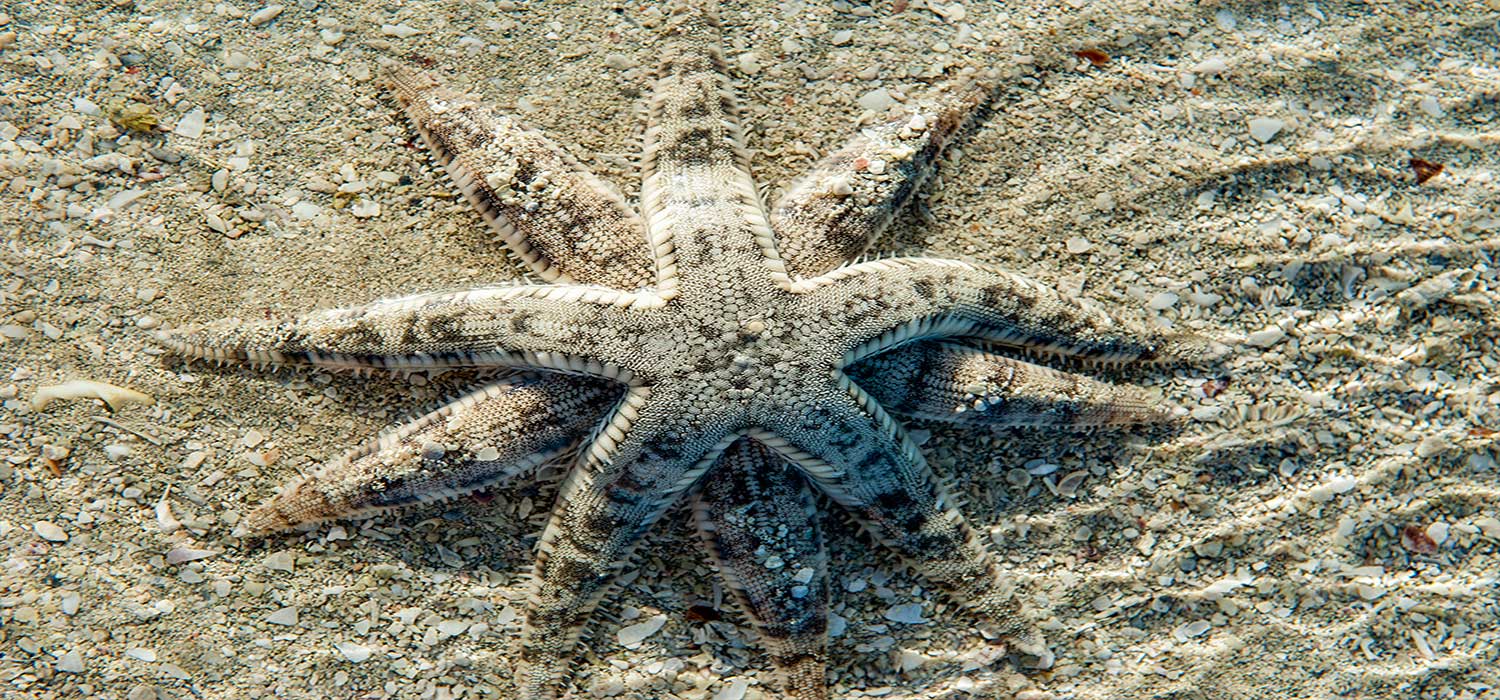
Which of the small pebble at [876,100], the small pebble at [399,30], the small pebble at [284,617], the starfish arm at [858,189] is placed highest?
the small pebble at [399,30]

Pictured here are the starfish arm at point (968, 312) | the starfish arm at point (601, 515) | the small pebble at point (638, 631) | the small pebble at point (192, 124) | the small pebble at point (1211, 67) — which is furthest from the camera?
the small pebble at point (1211, 67)

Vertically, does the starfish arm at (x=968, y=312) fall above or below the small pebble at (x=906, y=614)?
above

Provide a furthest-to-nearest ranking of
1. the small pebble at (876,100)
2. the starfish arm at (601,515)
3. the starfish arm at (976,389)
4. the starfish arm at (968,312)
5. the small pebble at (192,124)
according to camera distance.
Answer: the small pebble at (876,100) < the small pebble at (192,124) < the starfish arm at (976,389) < the starfish arm at (968,312) < the starfish arm at (601,515)

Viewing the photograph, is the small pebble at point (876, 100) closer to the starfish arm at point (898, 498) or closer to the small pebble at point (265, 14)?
the starfish arm at point (898, 498)

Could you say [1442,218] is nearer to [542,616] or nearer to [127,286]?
[542,616]

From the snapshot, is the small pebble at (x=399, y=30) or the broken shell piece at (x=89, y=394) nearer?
the broken shell piece at (x=89, y=394)

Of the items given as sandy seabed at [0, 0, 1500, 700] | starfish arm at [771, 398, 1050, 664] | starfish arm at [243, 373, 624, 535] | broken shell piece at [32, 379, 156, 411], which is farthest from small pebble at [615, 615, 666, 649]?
broken shell piece at [32, 379, 156, 411]

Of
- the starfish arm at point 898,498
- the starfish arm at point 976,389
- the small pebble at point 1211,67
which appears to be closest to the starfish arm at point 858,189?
the starfish arm at point 976,389

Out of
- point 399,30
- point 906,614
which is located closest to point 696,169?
point 399,30
